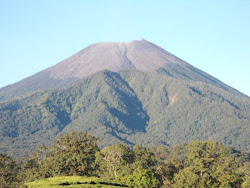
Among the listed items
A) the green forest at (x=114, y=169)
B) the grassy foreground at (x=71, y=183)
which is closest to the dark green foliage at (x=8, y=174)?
the green forest at (x=114, y=169)

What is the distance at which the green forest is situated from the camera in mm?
63250

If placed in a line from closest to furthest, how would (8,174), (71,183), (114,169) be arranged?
(71,183), (114,169), (8,174)

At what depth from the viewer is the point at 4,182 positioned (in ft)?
251

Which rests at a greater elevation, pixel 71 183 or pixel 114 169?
pixel 71 183

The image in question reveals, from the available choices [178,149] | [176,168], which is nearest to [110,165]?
[176,168]

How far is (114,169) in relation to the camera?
81.4 m

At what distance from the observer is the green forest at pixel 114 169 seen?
63250 millimetres

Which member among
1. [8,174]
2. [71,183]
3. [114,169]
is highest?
[8,174]

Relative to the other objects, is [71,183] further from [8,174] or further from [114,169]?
[8,174]

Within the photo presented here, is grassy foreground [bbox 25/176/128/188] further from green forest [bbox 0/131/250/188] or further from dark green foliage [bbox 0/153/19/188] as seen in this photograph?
dark green foliage [bbox 0/153/19/188]

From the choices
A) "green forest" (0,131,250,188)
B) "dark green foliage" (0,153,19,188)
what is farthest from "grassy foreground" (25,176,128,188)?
"dark green foliage" (0,153,19,188)

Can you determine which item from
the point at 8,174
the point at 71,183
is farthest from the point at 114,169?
the point at 71,183

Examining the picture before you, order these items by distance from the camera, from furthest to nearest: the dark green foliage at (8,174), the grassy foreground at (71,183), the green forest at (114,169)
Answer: the dark green foliage at (8,174)
the green forest at (114,169)
the grassy foreground at (71,183)

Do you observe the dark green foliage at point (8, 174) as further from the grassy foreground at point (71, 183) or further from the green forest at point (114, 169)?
the grassy foreground at point (71, 183)
